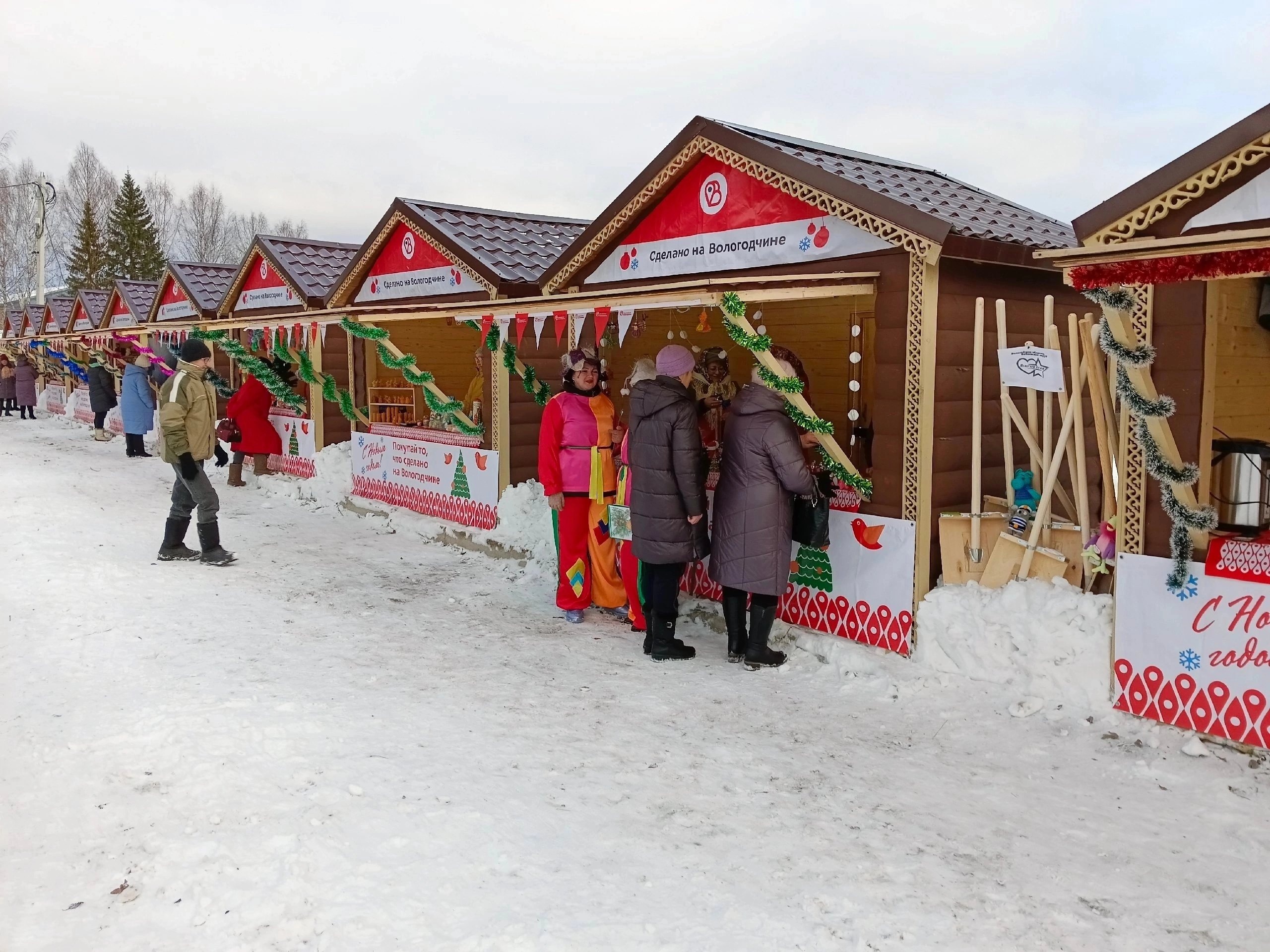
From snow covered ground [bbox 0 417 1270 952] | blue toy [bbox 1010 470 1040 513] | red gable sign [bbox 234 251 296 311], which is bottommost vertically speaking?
snow covered ground [bbox 0 417 1270 952]

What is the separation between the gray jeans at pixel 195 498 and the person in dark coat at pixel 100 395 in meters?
11.8

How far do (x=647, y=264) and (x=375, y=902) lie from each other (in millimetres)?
5427

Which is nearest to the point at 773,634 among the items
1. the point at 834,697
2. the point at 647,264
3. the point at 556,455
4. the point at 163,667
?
the point at 834,697

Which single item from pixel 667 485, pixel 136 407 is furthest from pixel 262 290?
pixel 667 485

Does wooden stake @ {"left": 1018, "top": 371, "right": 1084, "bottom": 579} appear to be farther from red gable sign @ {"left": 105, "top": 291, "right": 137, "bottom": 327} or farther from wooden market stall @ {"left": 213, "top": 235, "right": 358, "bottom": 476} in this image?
red gable sign @ {"left": 105, "top": 291, "right": 137, "bottom": 327}

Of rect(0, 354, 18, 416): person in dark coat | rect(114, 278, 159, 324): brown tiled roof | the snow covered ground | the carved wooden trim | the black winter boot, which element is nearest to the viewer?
the snow covered ground

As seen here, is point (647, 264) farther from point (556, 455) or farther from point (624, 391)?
point (556, 455)

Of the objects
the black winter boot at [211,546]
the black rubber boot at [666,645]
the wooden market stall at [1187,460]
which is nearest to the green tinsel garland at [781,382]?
the black rubber boot at [666,645]

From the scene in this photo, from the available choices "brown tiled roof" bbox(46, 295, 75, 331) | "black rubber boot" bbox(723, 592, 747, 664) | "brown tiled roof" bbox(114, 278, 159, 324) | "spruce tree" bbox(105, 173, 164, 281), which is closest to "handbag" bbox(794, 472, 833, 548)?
"black rubber boot" bbox(723, 592, 747, 664)

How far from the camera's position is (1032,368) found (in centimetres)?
496

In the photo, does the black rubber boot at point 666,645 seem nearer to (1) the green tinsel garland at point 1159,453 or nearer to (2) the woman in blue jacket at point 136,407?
(1) the green tinsel garland at point 1159,453

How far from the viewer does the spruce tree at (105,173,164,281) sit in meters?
44.4

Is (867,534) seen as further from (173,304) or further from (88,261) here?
(88,261)

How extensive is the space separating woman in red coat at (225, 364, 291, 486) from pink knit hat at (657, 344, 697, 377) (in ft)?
29.5
